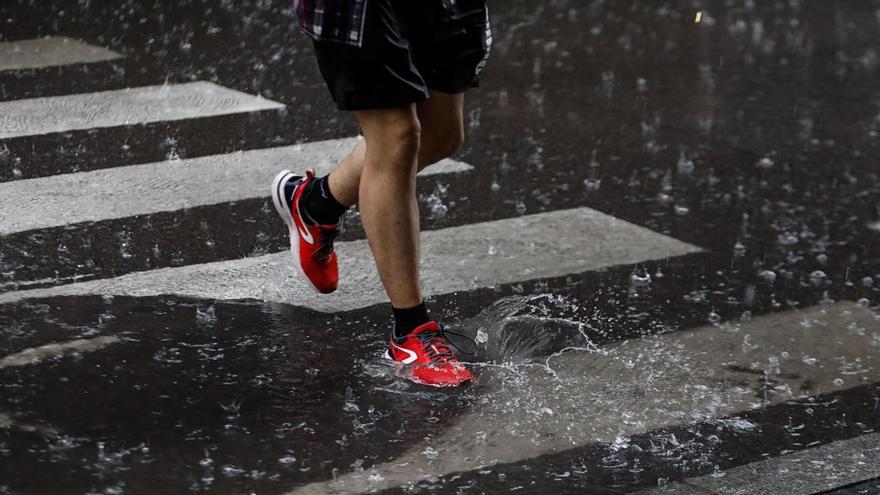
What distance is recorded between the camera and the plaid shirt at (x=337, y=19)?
4.02m

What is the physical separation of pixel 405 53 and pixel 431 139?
497 millimetres

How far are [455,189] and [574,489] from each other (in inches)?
107

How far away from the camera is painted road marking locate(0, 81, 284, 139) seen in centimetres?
708

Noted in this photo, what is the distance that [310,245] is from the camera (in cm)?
486

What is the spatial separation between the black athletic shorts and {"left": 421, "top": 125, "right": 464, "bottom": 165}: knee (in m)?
0.22

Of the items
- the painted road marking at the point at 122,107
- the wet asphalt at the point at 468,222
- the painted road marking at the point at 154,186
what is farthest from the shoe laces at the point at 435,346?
the painted road marking at the point at 122,107

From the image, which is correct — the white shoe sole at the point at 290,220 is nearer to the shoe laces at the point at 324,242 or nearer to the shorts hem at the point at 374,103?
the shoe laces at the point at 324,242

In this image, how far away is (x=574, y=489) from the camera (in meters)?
3.67

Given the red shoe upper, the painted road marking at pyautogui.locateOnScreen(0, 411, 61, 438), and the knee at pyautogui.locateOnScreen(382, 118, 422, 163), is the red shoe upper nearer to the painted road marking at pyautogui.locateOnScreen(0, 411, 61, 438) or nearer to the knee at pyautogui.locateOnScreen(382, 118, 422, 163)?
the knee at pyautogui.locateOnScreen(382, 118, 422, 163)

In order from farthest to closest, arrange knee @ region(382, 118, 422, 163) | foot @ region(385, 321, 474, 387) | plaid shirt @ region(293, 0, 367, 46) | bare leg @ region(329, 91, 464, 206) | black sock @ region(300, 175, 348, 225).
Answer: black sock @ region(300, 175, 348, 225)
bare leg @ region(329, 91, 464, 206)
foot @ region(385, 321, 474, 387)
knee @ region(382, 118, 422, 163)
plaid shirt @ region(293, 0, 367, 46)

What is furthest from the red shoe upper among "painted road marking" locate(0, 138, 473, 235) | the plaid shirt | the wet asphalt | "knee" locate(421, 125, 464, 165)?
"painted road marking" locate(0, 138, 473, 235)

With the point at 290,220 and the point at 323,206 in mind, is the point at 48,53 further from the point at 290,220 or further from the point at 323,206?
the point at 323,206

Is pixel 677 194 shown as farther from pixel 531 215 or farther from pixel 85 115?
pixel 85 115

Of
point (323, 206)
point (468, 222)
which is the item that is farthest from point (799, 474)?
point (468, 222)
